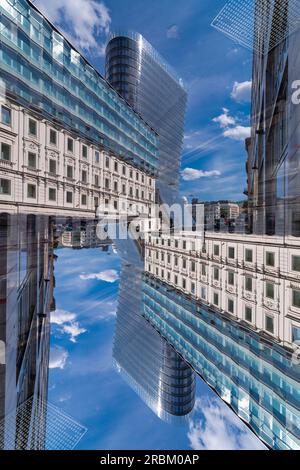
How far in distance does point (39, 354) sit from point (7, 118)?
12387 millimetres

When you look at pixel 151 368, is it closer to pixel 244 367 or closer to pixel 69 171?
pixel 244 367

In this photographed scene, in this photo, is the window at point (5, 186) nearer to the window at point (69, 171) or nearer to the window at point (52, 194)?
the window at point (52, 194)

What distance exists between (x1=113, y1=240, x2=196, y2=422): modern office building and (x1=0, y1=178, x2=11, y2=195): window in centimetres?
3160

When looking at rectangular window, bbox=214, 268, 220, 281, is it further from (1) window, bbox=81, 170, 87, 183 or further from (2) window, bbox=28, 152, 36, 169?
(2) window, bbox=28, 152, 36, 169

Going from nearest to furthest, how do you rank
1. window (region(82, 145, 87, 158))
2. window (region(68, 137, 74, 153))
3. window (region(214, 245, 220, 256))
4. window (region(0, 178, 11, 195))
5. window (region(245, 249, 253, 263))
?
window (region(0, 178, 11, 195)) < window (region(245, 249, 253, 263)) < window (region(214, 245, 220, 256)) < window (region(68, 137, 74, 153)) < window (region(82, 145, 87, 158))

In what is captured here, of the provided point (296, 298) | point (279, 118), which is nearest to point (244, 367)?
point (296, 298)

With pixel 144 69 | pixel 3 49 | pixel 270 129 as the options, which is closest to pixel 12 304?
pixel 3 49

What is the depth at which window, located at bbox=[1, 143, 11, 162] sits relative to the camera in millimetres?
9859

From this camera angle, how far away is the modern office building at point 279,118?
786 centimetres

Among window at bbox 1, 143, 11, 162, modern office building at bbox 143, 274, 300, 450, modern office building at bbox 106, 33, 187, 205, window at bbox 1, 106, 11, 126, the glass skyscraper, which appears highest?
modern office building at bbox 106, 33, 187, 205

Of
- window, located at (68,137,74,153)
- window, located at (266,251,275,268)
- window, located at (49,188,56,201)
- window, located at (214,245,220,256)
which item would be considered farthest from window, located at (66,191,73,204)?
window, located at (266,251,275,268)

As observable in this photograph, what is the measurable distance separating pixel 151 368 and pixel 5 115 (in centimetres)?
4726

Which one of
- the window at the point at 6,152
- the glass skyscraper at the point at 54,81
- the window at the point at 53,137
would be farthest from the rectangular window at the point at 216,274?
the window at the point at 6,152

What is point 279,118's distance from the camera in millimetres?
10648
